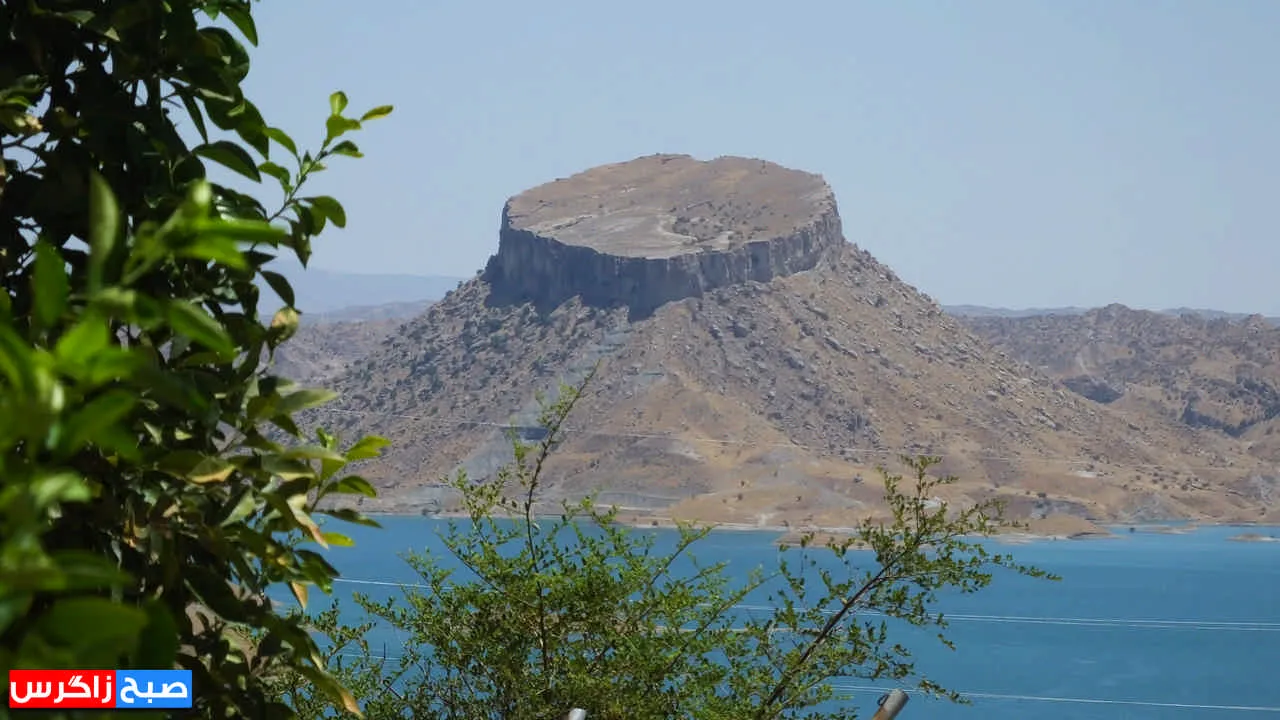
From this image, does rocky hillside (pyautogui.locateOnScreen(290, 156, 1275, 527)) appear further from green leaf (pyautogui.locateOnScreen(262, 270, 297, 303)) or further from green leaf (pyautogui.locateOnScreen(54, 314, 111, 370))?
green leaf (pyautogui.locateOnScreen(54, 314, 111, 370))

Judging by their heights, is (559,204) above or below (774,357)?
above

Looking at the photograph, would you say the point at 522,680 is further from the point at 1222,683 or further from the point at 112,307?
the point at 1222,683

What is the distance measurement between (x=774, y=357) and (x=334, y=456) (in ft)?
290

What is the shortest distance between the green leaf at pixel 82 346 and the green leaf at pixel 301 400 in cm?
81

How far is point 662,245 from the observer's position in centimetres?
9756

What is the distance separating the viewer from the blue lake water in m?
49.2

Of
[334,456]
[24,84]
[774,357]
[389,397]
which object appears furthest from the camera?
[389,397]

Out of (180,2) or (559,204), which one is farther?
(559,204)

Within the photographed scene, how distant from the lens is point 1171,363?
381 ft

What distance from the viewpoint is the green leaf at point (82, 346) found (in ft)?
2.96

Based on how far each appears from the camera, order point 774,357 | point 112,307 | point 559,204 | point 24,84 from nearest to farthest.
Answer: point 112,307
point 24,84
point 774,357
point 559,204

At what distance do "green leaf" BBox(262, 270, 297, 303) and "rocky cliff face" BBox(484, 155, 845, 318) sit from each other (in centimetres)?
9172

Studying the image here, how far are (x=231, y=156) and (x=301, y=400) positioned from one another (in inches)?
16.3

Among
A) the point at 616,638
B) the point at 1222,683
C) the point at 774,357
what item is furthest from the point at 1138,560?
the point at 616,638
